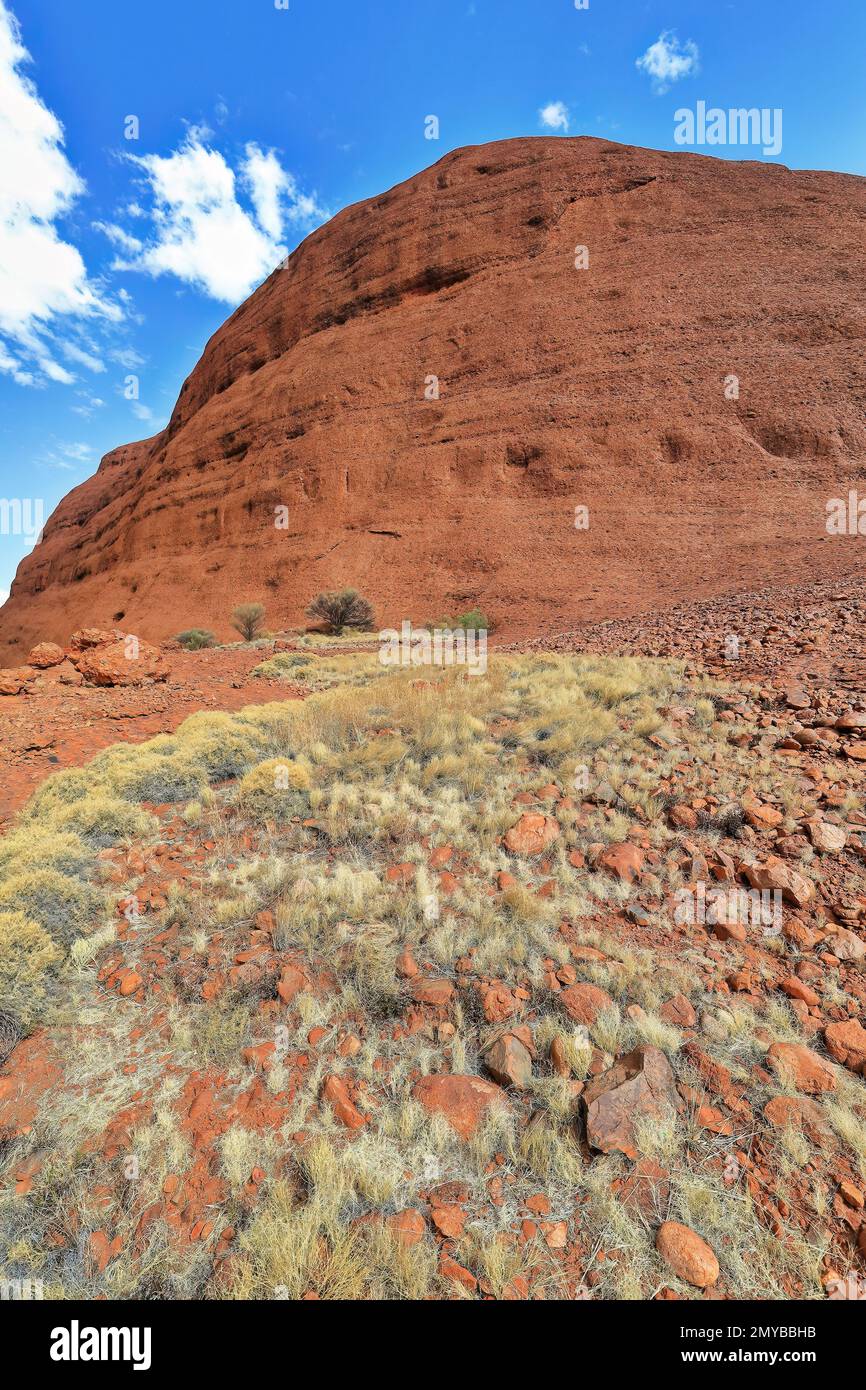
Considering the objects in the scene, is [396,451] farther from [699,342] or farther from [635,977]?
[635,977]

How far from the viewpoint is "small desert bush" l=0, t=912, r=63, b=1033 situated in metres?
2.64

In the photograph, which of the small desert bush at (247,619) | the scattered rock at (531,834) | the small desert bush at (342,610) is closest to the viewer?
the scattered rock at (531,834)

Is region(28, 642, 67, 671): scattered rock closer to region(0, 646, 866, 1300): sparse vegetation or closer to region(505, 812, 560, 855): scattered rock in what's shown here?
region(0, 646, 866, 1300): sparse vegetation

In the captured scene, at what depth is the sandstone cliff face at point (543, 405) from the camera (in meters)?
20.8

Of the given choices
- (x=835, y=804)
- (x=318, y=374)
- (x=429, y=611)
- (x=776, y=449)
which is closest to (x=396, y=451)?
(x=318, y=374)

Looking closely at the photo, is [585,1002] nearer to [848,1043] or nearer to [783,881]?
[848,1043]

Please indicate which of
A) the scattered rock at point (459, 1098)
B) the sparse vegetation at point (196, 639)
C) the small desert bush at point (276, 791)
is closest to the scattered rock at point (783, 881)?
the scattered rock at point (459, 1098)

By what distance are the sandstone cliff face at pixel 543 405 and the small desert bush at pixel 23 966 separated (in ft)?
53.6

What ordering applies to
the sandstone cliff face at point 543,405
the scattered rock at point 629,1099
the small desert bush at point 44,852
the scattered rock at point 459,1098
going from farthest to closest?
the sandstone cliff face at point 543,405 < the small desert bush at point 44,852 < the scattered rock at point 459,1098 < the scattered rock at point 629,1099

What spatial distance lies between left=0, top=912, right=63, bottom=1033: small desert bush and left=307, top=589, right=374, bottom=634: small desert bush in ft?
56.4

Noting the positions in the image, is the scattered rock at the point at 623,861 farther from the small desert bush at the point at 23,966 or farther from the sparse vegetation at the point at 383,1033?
the small desert bush at the point at 23,966

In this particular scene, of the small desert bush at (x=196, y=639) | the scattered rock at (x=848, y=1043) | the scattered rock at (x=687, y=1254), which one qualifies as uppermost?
the small desert bush at (x=196, y=639)

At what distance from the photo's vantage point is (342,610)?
19828mm

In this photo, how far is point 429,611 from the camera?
2150cm
